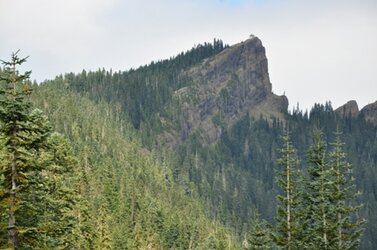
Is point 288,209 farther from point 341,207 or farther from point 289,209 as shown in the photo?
point 341,207

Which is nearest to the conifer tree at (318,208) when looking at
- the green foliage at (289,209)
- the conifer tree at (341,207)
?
the conifer tree at (341,207)

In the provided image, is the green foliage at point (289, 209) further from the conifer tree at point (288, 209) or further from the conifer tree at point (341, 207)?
the conifer tree at point (341, 207)

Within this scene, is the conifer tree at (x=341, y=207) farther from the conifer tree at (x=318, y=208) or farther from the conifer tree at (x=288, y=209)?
the conifer tree at (x=288, y=209)

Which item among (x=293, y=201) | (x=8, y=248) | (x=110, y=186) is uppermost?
(x=110, y=186)

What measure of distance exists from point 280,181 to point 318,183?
2.30 m

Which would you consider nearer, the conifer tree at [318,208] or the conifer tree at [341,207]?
the conifer tree at [318,208]

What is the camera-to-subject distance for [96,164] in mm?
163250

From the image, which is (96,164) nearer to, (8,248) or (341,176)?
(341,176)

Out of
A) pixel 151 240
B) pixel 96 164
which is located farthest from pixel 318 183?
pixel 96 164

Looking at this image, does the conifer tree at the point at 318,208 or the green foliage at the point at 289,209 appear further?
the green foliage at the point at 289,209

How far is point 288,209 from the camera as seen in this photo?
36000 mm

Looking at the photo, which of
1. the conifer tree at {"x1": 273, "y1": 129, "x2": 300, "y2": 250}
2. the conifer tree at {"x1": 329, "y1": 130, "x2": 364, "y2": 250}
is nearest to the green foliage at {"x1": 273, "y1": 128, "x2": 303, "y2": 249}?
the conifer tree at {"x1": 273, "y1": 129, "x2": 300, "y2": 250}

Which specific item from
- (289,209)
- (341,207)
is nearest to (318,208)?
(341,207)

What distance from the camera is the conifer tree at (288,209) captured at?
35.8 m
